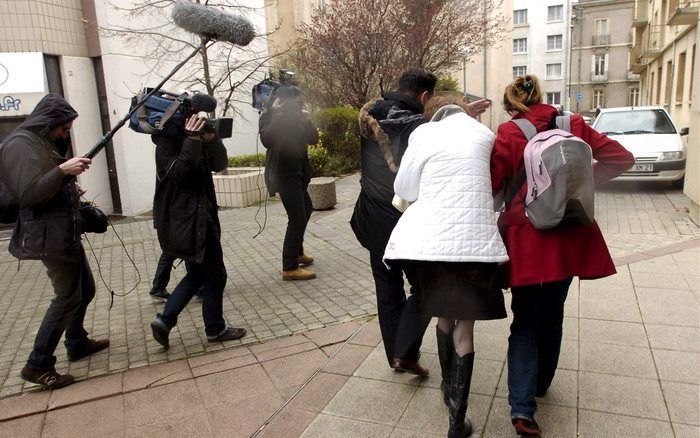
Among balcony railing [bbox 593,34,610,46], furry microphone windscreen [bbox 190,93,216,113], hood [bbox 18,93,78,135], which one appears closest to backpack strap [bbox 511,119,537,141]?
furry microphone windscreen [bbox 190,93,216,113]

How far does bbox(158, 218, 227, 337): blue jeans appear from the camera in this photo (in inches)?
157

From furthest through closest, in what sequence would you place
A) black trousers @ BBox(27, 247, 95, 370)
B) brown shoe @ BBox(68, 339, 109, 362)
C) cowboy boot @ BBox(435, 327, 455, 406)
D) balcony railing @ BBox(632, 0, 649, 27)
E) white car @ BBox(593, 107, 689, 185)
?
balcony railing @ BBox(632, 0, 649, 27) → white car @ BBox(593, 107, 689, 185) → brown shoe @ BBox(68, 339, 109, 362) → black trousers @ BBox(27, 247, 95, 370) → cowboy boot @ BBox(435, 327, 455, 406)

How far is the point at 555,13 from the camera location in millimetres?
52312

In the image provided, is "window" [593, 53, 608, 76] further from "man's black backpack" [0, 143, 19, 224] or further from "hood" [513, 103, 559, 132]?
"man's black backpack" [0, 143, 19, 224]

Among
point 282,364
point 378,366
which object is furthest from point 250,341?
point 378,366

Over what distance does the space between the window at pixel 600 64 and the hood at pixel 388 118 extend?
2374 inches

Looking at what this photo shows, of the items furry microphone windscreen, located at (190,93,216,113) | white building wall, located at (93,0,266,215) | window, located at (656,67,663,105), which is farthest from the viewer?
window, located at (656,67,663,105)

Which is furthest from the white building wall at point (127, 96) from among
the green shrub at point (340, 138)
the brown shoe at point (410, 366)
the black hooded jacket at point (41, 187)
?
the brown shoe at point (410, 366)

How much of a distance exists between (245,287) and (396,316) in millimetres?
2566

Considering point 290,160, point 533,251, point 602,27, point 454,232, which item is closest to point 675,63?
point 290,160

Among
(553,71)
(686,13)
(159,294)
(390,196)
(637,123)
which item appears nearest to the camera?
(390,196)

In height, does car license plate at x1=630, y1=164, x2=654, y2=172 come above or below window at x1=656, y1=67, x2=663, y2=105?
below

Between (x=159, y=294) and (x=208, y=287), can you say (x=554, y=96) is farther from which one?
(x=208, y=287)

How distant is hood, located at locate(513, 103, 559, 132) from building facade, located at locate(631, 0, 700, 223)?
18.3 feet
